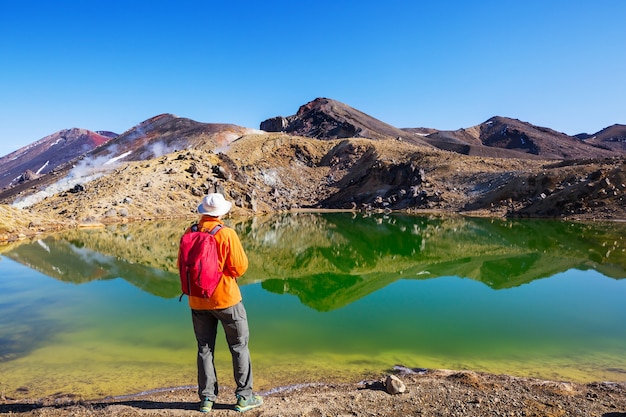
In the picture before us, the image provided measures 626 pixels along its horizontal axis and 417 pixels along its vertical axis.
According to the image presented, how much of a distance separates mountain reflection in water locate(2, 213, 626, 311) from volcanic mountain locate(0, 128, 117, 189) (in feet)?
409

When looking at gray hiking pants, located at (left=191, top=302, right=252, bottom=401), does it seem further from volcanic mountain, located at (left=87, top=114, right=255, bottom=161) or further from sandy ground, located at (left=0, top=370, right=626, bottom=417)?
volcanic mountain, located at (left=87, top=114, right=255, bottom=161)

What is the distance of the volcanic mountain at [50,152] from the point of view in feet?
455

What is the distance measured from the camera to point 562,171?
49.1 meters

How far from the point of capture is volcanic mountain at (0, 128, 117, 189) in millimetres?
138625

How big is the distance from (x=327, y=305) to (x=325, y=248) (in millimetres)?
12709

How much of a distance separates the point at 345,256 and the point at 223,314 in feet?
56.8

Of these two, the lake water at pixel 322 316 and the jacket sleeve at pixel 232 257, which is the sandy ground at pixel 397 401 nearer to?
the lake water at pixel 322 316

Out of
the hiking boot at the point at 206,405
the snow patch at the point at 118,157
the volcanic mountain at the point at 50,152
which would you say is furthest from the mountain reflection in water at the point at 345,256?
the volcanic mountain at the point at 50,152

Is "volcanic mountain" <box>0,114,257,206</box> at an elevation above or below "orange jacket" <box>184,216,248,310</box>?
above

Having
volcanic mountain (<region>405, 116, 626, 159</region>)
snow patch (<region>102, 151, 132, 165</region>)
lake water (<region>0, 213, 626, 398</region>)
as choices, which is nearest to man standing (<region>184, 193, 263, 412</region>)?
lake water (<region>0, 213, 626, 398</region>)

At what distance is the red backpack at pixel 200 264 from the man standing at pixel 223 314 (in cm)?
10

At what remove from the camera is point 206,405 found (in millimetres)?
5832

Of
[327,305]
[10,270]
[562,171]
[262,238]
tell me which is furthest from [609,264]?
[562,171]

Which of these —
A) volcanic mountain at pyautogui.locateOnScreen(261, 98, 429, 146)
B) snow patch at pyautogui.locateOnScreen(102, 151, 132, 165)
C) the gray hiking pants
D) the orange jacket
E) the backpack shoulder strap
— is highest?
volcanic mountain at pyautogui.locateOnScreen(261, 98, 429, 146)
